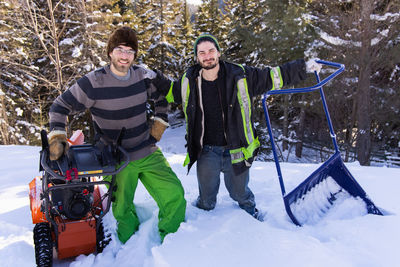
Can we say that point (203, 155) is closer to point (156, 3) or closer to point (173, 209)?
point (173, 209)

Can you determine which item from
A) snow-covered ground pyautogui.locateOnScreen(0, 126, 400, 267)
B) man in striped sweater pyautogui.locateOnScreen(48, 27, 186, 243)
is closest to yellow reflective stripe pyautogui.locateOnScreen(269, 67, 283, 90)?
man in striped sweater pyautogui.locateOnScreen(48, 27, 186, 243)

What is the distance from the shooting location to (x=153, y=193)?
9.66 ft

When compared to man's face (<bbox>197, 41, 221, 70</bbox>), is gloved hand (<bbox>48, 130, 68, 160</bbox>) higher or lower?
lower

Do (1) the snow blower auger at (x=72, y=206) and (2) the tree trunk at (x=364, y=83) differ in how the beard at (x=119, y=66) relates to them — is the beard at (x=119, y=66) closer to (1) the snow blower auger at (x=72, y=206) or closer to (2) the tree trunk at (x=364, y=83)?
(1) the snow blower auger at (x=72, y=206)

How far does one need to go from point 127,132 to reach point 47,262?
1271 mm

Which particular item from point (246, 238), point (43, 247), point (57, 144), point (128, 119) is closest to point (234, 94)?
point (128, 119)

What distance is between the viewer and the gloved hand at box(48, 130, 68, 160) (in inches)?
90.0

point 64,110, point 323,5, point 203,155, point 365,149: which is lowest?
point 365,149

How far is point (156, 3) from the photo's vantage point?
20.2m

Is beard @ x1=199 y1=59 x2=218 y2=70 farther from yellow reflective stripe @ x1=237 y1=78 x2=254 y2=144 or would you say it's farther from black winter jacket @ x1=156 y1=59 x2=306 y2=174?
yellow reflective stripe @ x1=237 y1=78 x2=254 y2=144

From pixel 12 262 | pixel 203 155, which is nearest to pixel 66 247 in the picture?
pixel 12 262

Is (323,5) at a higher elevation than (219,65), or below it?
higher

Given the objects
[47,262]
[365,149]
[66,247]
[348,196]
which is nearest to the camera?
[47,262]

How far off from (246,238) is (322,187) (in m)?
1.33
